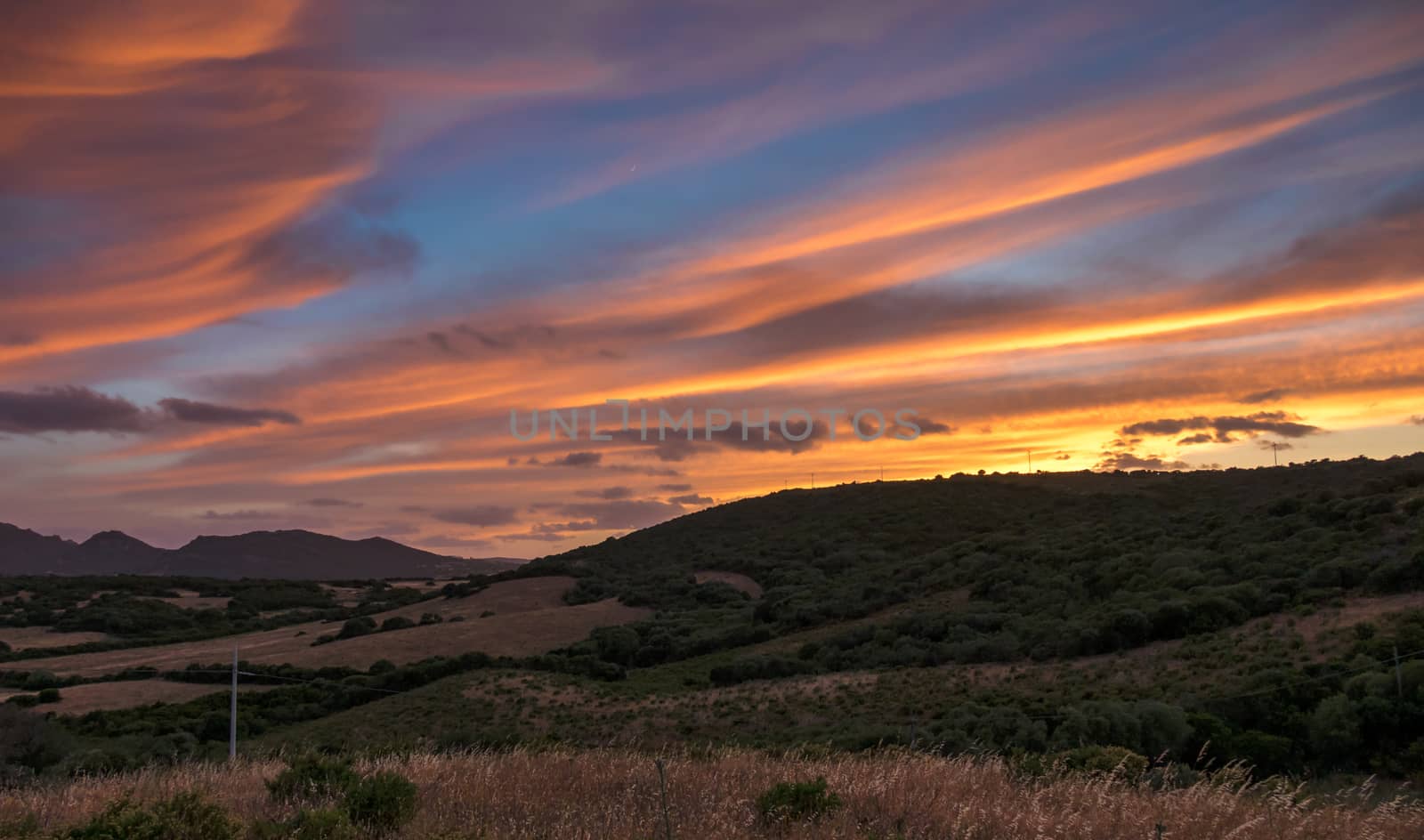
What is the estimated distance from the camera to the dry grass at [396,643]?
6238 cm

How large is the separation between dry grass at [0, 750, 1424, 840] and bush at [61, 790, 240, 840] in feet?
3.17

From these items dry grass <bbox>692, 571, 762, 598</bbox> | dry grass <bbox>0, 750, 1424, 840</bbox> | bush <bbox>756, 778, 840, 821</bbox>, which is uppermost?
bush <bbox>756, 778, 840, 821</bbox>

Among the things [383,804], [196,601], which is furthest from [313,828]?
[196,601]

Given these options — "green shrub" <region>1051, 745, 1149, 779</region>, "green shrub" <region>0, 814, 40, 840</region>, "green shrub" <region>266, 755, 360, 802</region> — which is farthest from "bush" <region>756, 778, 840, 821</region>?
"green shrub" <region>0, 814, 40, 840</region>

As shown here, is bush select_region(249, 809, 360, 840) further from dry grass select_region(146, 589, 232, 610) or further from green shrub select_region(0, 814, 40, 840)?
dry grass select_region(146, 589, 232, 610)

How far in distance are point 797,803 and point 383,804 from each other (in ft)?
13.6

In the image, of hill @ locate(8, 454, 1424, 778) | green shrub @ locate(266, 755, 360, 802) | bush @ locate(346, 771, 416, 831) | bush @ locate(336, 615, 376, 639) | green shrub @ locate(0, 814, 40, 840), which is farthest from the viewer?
bush @ locate(336, 615, 376, 639)

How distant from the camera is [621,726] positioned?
38.2 meters

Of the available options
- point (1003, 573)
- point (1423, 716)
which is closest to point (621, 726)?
point (1423, 716)

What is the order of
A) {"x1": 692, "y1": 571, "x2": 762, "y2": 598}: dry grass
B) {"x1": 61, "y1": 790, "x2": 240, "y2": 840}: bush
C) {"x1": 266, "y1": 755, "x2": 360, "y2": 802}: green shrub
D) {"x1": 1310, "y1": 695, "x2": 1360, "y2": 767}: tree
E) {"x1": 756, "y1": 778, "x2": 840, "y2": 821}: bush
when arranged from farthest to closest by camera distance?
{"x1": 692, "y1": 571, "x2": 762, "y2": 598}: dry grass < {"x1": 1310, "y1": 695, "x2": 1360, "y2": 767}: tree < {"x1": 266, "y1": 755, "x2": 360, "y2": 802}: green shrub < {"x1": 756, "y1": 778, "x2": 840, "y2": 821}: bush < {"x1": 61, "y1": 790, "x2": 240, "y2": 840}: bush

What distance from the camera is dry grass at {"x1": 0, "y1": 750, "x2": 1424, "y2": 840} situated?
800 centimetres

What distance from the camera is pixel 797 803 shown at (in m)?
8.82

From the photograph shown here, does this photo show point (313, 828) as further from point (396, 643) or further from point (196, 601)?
point (196, 601)

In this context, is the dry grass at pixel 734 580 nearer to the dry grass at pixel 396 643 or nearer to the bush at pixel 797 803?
the dry grass at pixel 396 643
